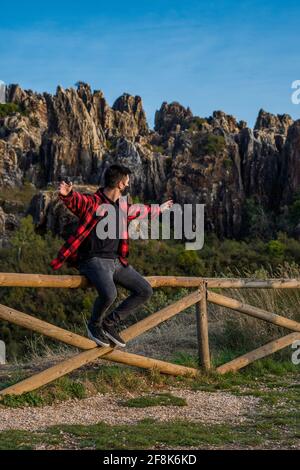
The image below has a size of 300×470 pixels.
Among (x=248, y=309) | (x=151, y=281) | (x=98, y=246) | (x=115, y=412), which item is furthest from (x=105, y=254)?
(x=248, y=309)

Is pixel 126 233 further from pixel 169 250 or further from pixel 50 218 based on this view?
pixel 50 218

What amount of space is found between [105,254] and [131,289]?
517 millimetres

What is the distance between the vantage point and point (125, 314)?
19.1ft

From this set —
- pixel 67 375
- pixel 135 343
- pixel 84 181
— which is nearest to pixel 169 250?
pixel 84 181

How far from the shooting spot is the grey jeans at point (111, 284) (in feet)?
17.9

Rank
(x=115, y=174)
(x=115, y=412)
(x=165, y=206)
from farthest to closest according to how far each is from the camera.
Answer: (x=165, y=206) → (x=115, y=174) → (x=115, y=412)

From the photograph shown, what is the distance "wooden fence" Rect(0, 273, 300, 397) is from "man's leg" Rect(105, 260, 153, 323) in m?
0.32

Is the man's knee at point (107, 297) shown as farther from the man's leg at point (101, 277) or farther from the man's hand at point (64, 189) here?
the man's hand at point (64, 189)

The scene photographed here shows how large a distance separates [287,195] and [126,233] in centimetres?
5835

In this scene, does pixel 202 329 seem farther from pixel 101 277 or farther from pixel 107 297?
pixel 101 277

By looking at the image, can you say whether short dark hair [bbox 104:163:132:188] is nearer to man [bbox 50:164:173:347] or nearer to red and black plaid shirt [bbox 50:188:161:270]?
man [bbox 50:164:173:347]

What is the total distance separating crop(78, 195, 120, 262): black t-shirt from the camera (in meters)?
5.46

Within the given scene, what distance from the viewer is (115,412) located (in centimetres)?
529

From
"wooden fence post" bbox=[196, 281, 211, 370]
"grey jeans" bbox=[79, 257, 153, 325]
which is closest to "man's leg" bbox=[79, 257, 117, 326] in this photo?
"grey jeans" bbox=[79, 257, 153, 325]
